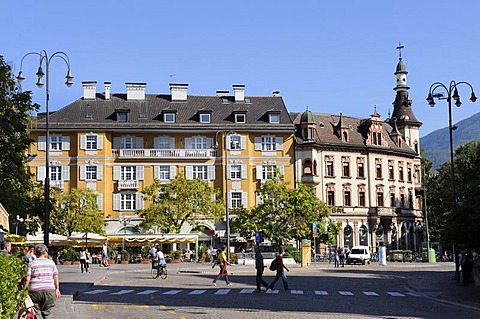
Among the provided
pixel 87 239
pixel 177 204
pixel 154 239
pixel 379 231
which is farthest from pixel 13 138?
pixel 379 231

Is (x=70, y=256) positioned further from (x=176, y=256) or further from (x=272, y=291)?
(x=272, y=291)

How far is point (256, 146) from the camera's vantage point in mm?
78938

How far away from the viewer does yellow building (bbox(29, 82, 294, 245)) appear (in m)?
75.6

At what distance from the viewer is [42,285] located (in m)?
14.8

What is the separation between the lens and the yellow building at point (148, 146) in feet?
248

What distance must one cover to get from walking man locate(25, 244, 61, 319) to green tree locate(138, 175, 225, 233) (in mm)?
54373

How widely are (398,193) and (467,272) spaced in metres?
60.1

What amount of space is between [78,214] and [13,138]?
3642cm

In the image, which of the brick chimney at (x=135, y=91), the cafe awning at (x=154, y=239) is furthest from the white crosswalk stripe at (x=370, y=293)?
the brick chimney at (x=135, y=91)

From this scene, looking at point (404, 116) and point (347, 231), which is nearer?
point (347, 231)

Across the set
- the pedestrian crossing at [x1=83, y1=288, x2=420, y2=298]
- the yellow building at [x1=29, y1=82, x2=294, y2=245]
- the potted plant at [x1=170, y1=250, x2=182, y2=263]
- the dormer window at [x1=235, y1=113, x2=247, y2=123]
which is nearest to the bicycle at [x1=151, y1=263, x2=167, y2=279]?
the pedestrian crossing at [x1=83, y1=288, x2=420, y2=298]

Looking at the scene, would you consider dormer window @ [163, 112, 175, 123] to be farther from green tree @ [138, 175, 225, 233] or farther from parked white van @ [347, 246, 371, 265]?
parked white van @ [347, 246, 371, 265]

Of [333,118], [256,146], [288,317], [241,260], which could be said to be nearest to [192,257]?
[241,260]

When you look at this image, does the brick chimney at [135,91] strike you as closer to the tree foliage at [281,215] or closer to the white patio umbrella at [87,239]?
the tree foliage at [281,215]
